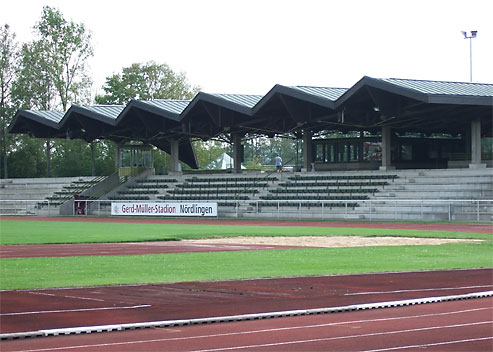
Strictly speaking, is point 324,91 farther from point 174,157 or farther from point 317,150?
point 174,157

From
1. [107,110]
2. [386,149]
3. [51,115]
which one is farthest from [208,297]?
[51,115]

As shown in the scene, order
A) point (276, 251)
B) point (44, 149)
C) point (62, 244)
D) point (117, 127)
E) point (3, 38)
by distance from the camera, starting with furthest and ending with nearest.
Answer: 1. point (44, 149)
2. point (3, 38)
3. point (117, 127)
4. point (62, 244)
5. point (276, 251)

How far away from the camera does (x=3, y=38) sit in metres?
85.7

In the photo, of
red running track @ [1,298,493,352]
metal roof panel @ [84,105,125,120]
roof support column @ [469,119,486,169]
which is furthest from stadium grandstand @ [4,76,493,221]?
red running track @ [1,298,493,352]

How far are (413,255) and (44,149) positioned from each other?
74.9 meters

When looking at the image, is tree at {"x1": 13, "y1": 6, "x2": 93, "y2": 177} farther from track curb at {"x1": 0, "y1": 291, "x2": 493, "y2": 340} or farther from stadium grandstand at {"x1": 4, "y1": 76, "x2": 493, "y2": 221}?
track curb at {"x1": 0, "y1": 291, "x2": 493, "y2": 340}

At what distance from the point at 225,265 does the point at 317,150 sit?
1930 inches

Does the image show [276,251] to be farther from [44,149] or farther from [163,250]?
[44,149]

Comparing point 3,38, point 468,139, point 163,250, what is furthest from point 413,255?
point 3,38

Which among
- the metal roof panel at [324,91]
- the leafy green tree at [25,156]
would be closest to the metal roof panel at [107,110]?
the metal roof panel at [324,91]

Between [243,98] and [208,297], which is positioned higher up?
[243,98]

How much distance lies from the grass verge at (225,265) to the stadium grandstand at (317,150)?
19.6 meters

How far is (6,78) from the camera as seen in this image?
86562 millimetres

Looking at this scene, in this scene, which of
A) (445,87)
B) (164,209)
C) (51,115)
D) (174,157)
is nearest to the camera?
(445,87)
